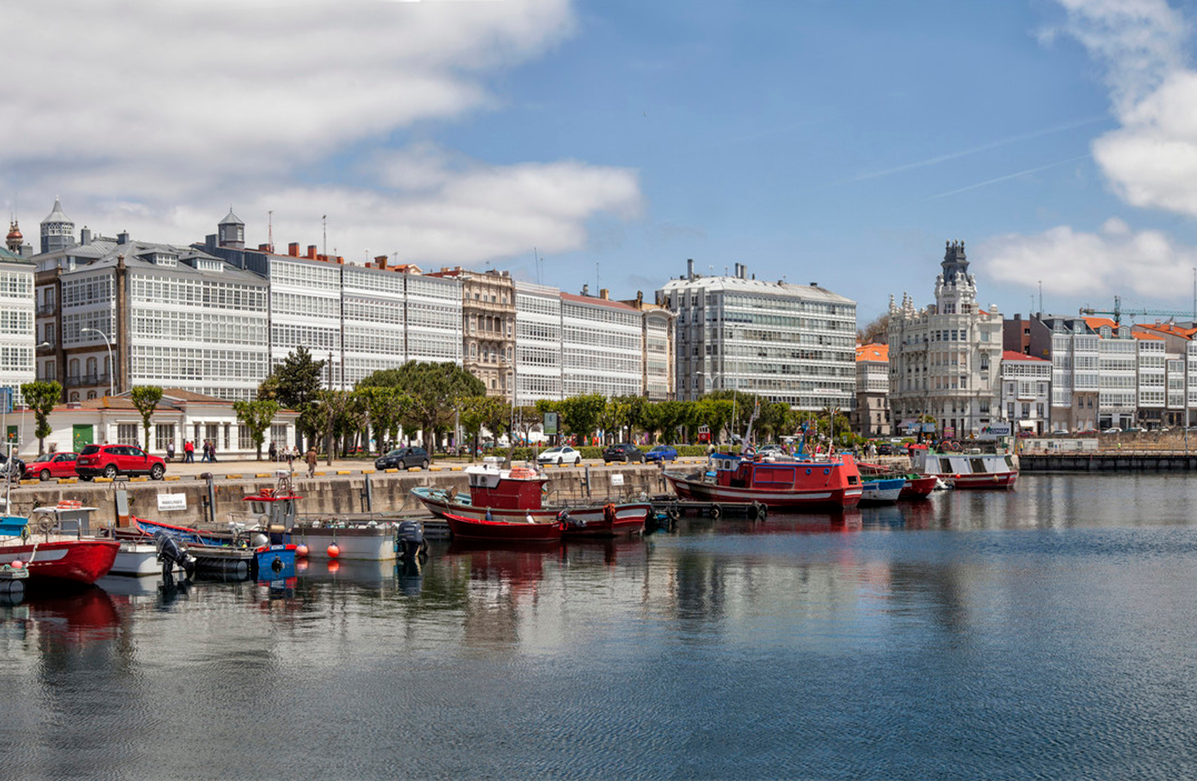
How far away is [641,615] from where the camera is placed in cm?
4544

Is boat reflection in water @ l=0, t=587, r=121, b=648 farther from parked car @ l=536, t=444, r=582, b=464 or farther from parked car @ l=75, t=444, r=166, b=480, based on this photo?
parked car @ l=536, t=444, r=582, b=464

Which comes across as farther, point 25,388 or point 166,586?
point 25,388

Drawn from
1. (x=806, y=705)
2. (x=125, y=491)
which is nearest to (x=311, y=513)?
(x=125, y=491)

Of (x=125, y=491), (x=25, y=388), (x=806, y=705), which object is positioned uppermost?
(x=25, y=388)

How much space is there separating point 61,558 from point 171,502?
16756 mm

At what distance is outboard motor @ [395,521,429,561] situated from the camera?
5828 cm

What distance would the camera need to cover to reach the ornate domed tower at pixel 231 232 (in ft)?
474

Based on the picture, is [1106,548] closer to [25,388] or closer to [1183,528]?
[1183,528]

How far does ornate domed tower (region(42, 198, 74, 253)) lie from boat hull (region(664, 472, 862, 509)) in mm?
83812

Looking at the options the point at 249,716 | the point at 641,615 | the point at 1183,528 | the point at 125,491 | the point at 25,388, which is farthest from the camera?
the point at 25,388

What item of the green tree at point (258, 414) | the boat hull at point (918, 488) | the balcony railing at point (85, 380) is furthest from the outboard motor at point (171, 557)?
the balcony railing at point (85, 380)

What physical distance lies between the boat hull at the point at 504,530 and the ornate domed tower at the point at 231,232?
84.1m

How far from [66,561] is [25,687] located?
14.3 meters

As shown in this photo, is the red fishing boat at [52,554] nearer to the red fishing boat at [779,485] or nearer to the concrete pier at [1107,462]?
the red fishing boat at [779,485]
